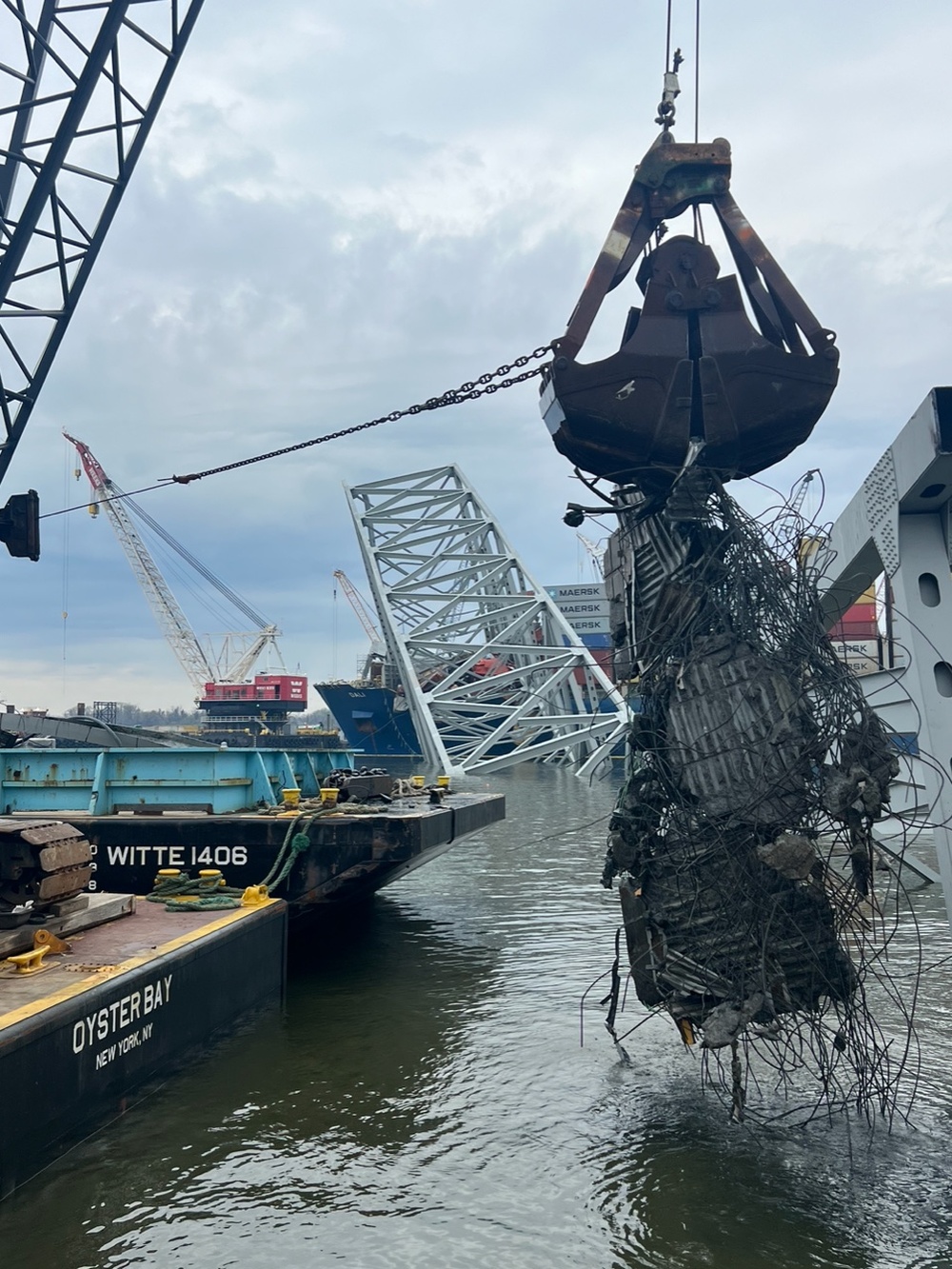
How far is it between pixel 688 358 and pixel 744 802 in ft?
9.17

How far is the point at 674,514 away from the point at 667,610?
0.61 m

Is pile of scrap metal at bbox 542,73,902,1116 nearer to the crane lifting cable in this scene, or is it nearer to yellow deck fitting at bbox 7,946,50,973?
the crane lifting cable

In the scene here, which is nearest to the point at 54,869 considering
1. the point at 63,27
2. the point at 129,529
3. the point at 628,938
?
the point at 628,938

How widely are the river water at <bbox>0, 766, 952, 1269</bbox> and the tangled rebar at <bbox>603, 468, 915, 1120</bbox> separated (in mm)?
513

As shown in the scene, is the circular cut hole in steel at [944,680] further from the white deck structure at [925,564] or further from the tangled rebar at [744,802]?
the tangled rebar at [744,802]

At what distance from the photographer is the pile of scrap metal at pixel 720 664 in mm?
5719

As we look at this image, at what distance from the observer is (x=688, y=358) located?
21.5ft

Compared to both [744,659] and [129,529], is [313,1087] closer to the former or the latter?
[744,659]

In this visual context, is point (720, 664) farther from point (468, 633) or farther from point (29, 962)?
point (468, 633)

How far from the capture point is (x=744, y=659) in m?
6.06

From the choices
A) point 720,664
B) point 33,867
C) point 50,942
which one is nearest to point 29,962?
point 50,942

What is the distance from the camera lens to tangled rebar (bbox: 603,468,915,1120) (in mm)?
5676

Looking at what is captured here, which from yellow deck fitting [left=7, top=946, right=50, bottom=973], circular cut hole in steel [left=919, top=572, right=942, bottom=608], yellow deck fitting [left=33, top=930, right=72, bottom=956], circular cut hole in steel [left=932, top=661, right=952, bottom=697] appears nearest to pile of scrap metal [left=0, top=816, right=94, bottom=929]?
yellow deck fitting [left=33, top=930, right=72, bottom=956]

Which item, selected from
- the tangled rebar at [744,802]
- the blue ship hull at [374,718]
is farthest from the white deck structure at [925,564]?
the blue ship hull at [374,718]
